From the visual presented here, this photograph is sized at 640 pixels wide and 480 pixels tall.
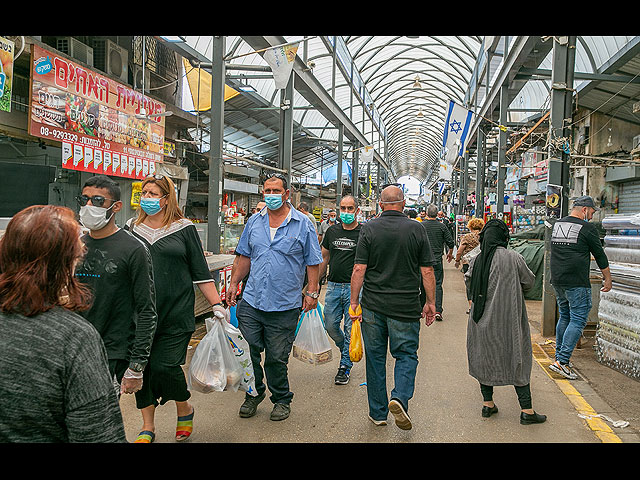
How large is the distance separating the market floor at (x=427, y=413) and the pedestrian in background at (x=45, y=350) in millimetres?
2243

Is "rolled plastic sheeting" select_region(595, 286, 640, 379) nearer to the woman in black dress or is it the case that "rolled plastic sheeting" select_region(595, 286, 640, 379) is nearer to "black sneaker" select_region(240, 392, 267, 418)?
"black sneaker" select_region(240, 392, 267, 418)

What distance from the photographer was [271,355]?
409 centimetres

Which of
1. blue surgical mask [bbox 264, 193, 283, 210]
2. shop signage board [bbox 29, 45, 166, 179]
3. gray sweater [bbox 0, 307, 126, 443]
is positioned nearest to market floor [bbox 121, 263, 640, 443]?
blue surgical mask [bbox 264, 193, 283, 210]

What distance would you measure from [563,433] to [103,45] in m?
11.0

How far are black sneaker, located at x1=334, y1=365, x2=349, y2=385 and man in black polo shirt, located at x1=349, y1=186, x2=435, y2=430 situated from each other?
3.46ft

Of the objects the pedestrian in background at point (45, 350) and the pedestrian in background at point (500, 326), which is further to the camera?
the pedestrian in background at point (500, 326)

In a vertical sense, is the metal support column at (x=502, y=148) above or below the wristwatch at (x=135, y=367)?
above

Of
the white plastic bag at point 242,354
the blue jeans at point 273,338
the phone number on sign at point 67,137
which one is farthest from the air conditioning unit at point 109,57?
the white plastic bag at point 242,354

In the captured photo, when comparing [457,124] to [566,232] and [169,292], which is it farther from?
[169,292]

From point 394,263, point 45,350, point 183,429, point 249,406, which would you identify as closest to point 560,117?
point 394,263

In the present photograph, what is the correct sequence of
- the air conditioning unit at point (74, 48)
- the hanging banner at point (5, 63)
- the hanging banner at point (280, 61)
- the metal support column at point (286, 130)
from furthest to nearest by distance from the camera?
the metal support column at point (286, 130) → the air conditioning unit at point (74, 48) → the hanging banner at point (280, 61) → the hanging banner at point (5, 63)

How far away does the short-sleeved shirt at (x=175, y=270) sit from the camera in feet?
11.4

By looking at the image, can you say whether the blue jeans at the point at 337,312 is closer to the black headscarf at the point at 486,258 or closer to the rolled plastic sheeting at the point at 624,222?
the black headscarf at the point at 486,258
